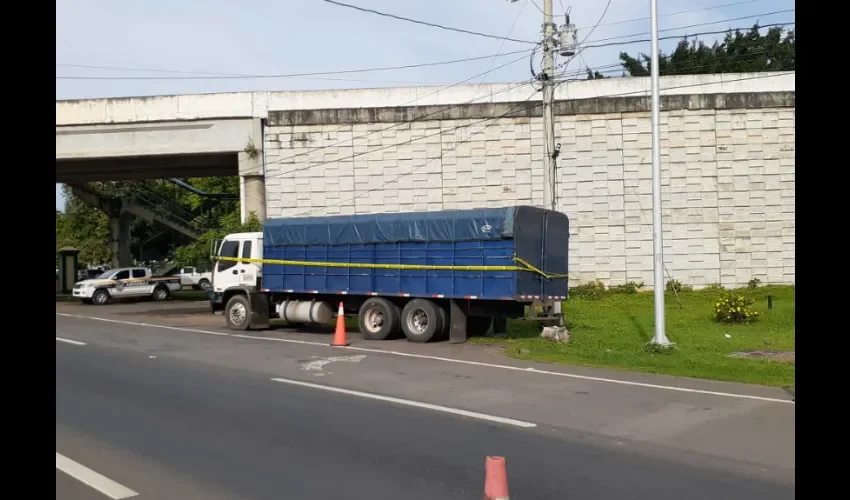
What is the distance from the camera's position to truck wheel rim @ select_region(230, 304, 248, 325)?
20203mm

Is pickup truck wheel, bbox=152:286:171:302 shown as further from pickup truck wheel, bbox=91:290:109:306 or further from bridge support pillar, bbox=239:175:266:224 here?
bridge support pillar, bbox=239:175:266:224

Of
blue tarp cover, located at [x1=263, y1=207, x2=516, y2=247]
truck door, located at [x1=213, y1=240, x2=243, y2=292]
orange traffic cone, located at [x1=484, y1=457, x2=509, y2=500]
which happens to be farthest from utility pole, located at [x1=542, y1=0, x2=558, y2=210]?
orange traffic cone, located at [x1=484, y1=457, x2=509, y2=500]

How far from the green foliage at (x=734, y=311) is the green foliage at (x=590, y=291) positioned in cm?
696

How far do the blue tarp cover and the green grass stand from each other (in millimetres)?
2692

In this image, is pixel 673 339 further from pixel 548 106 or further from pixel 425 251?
pixel 548 106

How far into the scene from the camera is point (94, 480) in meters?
6.45

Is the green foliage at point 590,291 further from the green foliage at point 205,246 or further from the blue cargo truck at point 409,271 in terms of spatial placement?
the green foliage at point 205,246

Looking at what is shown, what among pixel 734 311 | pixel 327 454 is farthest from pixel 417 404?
pixel 734 311

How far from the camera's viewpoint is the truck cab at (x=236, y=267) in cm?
2047

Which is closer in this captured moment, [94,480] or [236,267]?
[94,480]

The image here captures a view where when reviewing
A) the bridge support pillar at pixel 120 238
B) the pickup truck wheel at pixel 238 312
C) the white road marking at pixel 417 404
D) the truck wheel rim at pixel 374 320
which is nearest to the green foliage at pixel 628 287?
the truck wheel rim at pixel 374 320

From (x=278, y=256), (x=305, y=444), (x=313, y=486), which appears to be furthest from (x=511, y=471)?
(x=278, y=256)

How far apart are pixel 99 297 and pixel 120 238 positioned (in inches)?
494
